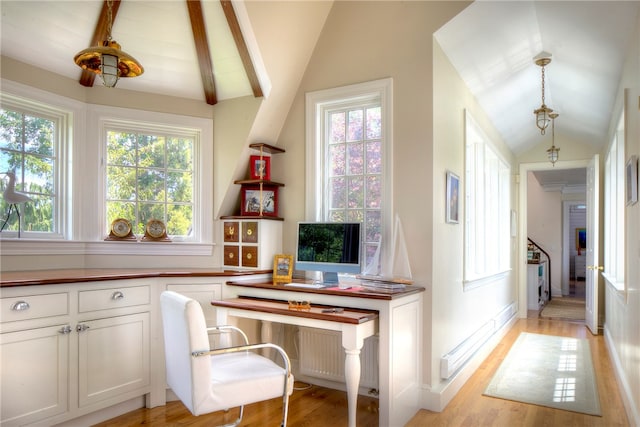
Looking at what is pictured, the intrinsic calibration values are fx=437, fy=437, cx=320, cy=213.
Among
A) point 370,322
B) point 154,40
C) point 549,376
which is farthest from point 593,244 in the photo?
point 154,40

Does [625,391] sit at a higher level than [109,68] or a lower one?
lower

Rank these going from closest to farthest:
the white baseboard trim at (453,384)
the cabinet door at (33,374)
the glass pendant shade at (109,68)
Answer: the glass pendant shade at (109,68) → the cabinet door at (33,374) → the white baseboard trim at (453,384)

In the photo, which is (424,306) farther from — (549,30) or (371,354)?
(549,30)

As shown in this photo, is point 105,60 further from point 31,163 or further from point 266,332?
point 266,332

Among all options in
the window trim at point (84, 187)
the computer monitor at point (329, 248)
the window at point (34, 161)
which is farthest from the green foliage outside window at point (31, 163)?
the computer monitor at point (329, 248)

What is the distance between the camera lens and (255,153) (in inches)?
143

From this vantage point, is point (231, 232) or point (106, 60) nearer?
point (106, 60)

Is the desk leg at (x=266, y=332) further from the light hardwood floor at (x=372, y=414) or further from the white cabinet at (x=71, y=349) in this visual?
the white cabinet at (x=71, y=349)

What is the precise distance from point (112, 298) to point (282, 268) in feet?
4.03

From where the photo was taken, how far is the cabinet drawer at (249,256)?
11.5 feet

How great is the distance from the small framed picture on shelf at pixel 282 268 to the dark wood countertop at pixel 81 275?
12 centimetres

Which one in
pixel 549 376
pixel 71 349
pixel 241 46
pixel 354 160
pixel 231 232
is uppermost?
pixel 241 46

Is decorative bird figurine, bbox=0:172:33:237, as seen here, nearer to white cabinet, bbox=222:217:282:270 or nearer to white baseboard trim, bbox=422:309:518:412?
white cabinet, bbox=222:217:282:270

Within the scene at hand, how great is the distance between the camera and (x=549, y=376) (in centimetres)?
390
